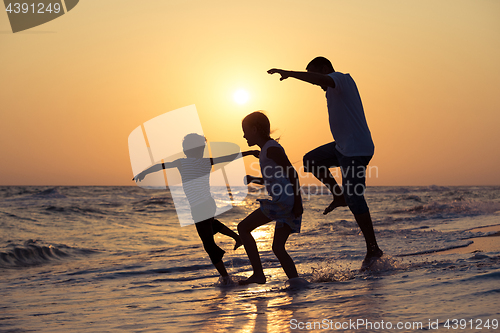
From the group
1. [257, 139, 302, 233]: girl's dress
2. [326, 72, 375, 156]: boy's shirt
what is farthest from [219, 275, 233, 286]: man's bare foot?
[326, 72, 375, 156]: boy's shirt

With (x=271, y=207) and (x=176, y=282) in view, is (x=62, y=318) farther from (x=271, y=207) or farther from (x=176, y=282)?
(x=271, y=207)

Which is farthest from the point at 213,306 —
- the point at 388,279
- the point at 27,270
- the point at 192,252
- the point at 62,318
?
the point at 27,270

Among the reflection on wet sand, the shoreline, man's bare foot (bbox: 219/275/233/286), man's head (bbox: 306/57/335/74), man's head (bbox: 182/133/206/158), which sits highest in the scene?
man's head (bbox: 306/57/335/74)

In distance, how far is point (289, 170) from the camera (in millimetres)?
3578

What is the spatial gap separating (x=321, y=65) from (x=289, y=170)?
1130mm

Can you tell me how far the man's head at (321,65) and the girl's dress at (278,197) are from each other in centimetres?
87

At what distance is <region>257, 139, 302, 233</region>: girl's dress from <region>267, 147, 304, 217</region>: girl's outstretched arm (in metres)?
0.03

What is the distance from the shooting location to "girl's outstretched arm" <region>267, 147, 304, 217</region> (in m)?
3.53

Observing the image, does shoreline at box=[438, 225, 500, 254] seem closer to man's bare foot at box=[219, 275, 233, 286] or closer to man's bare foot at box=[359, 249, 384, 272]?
man's bare foot at box=[359, 249, 384, 272]

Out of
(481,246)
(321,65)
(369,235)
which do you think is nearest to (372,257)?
(369,235)

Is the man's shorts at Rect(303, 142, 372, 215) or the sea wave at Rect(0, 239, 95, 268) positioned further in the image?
the sea wave at Rect(0, 239, 95, 268)

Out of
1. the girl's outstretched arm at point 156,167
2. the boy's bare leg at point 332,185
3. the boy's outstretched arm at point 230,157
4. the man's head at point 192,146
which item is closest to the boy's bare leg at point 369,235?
the boy's bare leg at point 332,185

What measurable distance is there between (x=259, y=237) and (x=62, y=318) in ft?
18.8

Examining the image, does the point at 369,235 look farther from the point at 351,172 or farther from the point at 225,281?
the point at 225,281
